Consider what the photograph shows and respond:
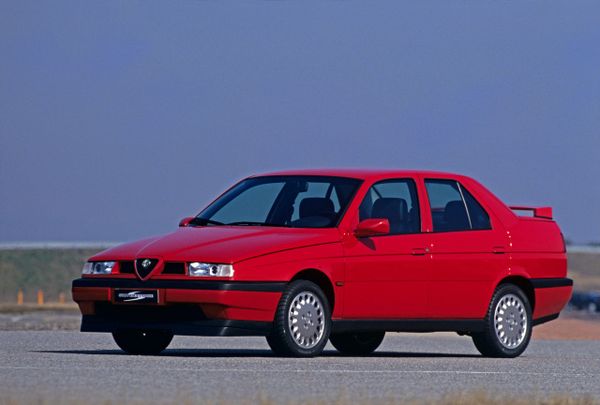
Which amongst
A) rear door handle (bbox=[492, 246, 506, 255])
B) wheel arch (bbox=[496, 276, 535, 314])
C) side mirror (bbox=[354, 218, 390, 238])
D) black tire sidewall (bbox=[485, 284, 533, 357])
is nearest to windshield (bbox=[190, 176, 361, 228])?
side mirror (bbox=[354, 218, 390, 238])

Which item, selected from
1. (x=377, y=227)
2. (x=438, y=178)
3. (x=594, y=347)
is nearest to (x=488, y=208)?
(x=438, y=178)

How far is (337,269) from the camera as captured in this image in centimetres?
1507

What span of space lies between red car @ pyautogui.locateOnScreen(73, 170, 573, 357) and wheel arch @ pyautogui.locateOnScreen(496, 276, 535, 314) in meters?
0.02

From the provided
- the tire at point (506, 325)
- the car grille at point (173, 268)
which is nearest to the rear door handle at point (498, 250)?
the tire at point (506, 325)

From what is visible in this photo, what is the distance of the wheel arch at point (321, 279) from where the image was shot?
14.9 m

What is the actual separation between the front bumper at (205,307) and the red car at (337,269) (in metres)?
0.01

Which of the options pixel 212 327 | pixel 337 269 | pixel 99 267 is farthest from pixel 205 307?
pixel 337 269

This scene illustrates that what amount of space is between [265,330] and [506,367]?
7.54ft

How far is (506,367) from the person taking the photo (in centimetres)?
1484

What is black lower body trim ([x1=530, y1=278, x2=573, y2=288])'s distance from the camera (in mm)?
17152

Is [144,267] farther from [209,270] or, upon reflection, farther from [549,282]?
[549,282]

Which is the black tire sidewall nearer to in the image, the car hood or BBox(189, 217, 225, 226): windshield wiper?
the car hood

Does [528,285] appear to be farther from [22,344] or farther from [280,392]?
[280,392]

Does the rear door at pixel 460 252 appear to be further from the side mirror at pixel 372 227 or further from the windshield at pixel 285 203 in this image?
the windshield at pixel 285 203
